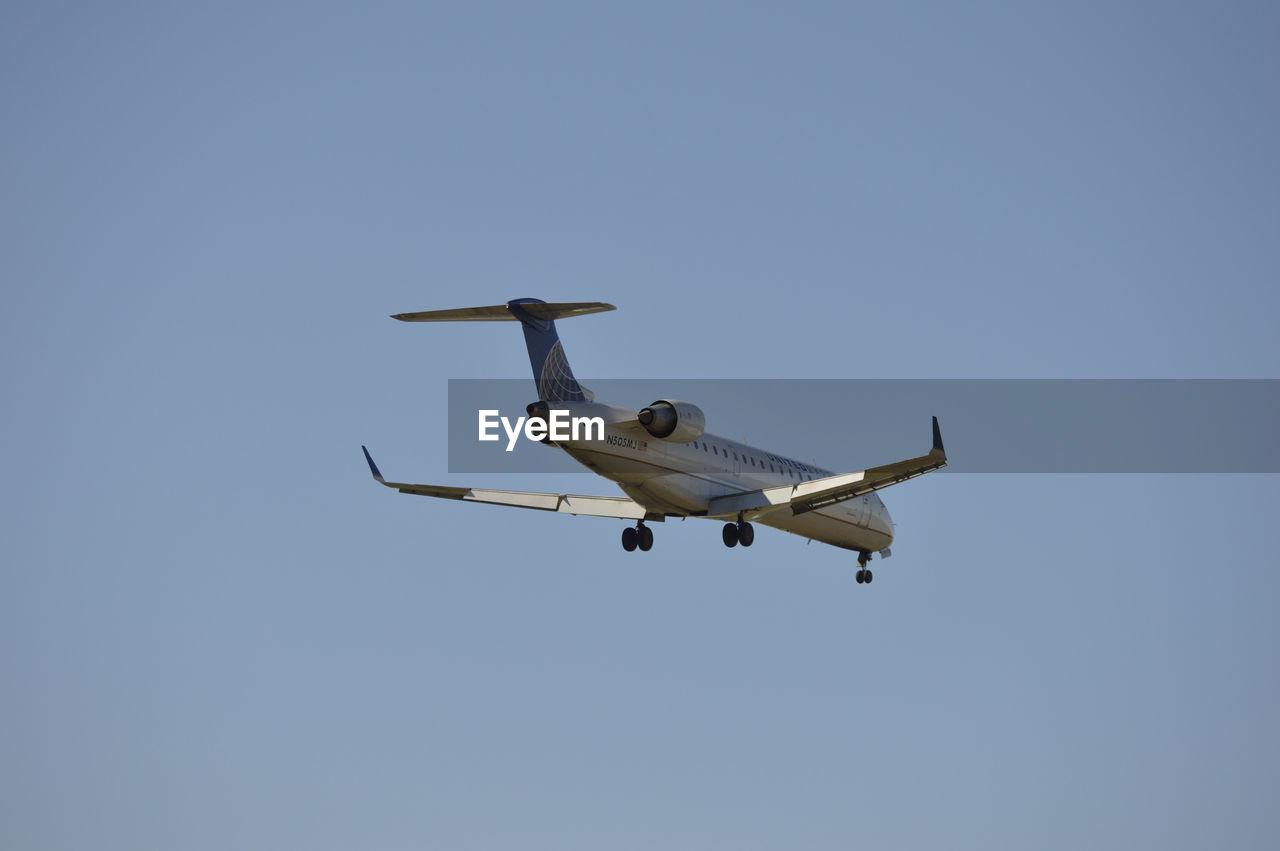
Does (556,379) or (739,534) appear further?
(739,534)

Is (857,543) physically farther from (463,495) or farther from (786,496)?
(463,495)

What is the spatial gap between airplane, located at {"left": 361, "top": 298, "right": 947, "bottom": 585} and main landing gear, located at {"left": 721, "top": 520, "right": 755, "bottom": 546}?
24 mm

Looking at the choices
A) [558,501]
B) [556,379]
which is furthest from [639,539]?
[556,379]

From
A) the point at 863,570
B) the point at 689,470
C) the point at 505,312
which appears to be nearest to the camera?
the point at 505,312

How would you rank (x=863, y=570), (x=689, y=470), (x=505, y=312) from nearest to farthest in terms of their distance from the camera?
(x=505, y=312)
(x=689, y=470)
(x=863, y=570)

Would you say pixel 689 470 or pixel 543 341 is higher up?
pixel 543 341

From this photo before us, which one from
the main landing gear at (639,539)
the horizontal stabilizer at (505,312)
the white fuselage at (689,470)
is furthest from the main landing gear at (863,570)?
the horizontal stabilizer at (505,312)

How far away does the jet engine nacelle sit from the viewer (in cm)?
3155

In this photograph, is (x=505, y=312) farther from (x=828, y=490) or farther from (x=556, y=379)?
(x=828, y=490)

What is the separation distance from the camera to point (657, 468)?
32.5 metres

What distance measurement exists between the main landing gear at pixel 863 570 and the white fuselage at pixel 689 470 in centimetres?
245

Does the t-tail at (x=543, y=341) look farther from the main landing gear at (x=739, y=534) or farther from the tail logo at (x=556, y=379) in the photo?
the main landing gear at (x=739, y=534)

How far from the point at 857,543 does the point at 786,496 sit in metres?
8.64

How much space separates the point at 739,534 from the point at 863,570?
28.1 ft
